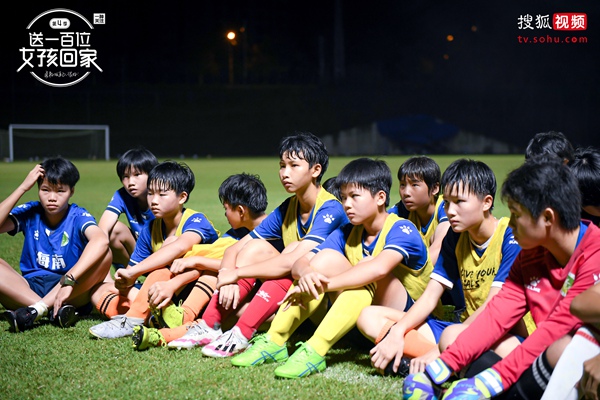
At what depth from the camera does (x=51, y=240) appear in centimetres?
436

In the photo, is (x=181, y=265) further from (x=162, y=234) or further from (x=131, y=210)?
(x=131, y=210)

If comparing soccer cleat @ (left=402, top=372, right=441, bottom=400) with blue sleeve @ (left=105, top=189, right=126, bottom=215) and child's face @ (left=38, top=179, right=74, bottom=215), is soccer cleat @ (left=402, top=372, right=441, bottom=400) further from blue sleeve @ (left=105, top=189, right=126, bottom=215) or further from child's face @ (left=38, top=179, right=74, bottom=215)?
blue sleeve @ (left=105, top=189, right=126, bottom=215)

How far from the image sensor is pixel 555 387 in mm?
2211

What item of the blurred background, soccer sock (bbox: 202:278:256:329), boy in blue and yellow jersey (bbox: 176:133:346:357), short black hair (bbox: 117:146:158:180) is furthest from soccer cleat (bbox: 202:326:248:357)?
the blurred background

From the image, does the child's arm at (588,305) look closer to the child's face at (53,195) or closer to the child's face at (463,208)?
the child's face at (463,208)

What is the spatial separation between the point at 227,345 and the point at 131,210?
6.80ft

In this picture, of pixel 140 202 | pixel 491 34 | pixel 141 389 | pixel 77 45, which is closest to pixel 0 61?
pixel 77 45

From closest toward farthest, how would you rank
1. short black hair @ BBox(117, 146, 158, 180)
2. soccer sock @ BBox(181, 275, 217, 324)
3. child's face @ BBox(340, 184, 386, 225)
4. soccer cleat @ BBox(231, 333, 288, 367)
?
soccer cleat @ BBox(231, 333, 288, 367), child's face @ BBox(340, 184, 386, 225), soccer sock @ BBox(181, 275, 217, 324), short black hair @ BBox(117, 146, 158, 180)

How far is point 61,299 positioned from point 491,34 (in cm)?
3335

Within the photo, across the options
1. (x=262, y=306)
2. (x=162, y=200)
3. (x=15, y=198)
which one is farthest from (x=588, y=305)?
(x=15, y=198)

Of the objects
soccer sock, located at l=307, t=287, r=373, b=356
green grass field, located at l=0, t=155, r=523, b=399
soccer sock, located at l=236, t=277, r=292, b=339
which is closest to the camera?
green grass field, located at l=0, t=155, r=523, b=399

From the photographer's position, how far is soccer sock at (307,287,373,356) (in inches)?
120

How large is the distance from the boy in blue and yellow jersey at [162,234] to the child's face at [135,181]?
57 centimetres

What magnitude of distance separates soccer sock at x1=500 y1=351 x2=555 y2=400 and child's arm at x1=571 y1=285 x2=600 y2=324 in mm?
214
